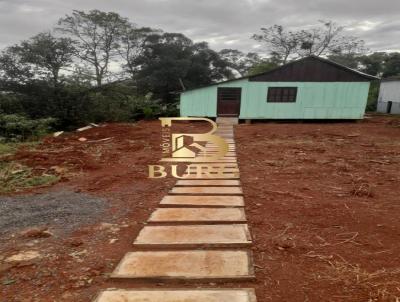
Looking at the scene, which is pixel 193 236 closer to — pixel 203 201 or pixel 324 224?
pixel 203 201

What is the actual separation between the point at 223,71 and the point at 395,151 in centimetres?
1899

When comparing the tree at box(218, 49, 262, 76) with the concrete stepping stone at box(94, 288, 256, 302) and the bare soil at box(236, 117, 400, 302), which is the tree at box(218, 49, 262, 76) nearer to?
the bare soil at box(236, 117, 400, 302)

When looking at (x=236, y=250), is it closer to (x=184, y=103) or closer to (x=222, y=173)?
(x=222, y=173)

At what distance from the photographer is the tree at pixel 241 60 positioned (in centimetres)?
2982

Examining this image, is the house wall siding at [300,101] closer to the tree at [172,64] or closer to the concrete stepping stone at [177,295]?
the tree at [172,64]

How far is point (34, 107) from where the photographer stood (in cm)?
1248

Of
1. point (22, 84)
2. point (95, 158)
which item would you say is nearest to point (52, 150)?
point (95, 158)

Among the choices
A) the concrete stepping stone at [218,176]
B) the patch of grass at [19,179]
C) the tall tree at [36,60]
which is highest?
the tall tree at [36,60]

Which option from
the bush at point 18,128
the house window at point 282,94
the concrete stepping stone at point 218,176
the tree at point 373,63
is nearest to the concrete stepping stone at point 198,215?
the concrete stepping stone at point 218,176

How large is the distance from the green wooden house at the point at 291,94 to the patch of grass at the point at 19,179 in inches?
399

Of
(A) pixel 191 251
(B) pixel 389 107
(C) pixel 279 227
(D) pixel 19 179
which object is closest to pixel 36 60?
(D) pixel 19 179

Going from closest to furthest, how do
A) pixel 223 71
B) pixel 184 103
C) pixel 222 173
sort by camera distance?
pixel 222 173 < pixel 184 103 < pixel 223 71

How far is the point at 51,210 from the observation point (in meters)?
3.86

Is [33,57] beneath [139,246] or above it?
above
